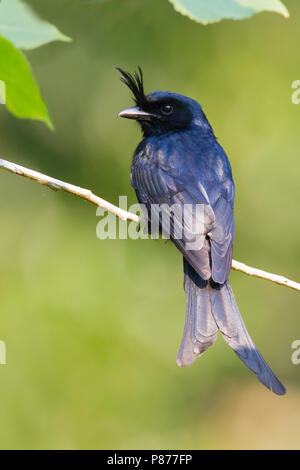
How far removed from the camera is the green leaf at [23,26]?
2.78 feet

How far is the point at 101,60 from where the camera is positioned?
641cm

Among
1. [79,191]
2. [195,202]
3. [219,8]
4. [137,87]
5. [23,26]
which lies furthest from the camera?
[137,87]

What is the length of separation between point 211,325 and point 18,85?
210 centimetres

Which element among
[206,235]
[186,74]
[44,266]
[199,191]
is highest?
[186,74]

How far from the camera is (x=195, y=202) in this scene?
3154 millimetres

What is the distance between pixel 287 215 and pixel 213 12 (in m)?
5.70

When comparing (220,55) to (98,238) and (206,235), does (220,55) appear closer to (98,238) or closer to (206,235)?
(98,238)

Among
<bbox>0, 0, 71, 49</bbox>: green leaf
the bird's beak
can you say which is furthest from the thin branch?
<bbox>0, 0, 71, 49</bbox>: green leaf

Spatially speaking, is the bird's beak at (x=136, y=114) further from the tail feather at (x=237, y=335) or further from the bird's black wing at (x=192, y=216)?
the tail feather at (x=237, y=335)

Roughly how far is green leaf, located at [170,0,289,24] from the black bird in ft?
5.77

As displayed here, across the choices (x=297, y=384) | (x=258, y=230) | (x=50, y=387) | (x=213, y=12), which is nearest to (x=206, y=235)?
(x=213, y=12)

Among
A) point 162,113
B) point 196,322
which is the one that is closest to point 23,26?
point 196,322

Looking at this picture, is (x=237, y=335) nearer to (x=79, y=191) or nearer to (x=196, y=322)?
(x=196, y=322)

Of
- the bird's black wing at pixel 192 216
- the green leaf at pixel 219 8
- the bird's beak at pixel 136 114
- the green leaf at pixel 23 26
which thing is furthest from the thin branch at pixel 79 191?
the green leaf at pixel 219 8
